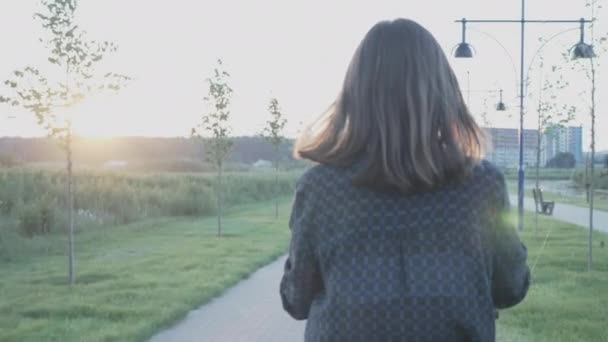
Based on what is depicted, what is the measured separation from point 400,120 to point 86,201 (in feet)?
66.4

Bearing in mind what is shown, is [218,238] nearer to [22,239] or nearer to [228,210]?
[22,239]

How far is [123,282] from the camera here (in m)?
10.6

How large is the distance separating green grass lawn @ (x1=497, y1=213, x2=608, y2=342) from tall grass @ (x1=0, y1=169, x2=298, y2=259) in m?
9.19

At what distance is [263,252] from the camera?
14641mm

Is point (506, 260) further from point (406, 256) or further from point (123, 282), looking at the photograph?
point (123, 282)

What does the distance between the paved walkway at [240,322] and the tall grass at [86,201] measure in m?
6.16

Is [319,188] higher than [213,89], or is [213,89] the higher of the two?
[213,89]

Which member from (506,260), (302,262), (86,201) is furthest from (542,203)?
(302,262)

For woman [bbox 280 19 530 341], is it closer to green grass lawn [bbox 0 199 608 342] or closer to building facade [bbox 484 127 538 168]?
green grass lawn [bbox 0 199 608 342]

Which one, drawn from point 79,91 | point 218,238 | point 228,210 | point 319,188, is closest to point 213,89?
point 218,238

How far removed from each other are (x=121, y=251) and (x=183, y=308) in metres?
6.83

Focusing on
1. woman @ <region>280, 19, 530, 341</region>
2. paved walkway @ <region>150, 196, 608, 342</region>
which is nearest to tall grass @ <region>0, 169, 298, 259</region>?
paved walkway @ <region>150, 196, 608, 342</region>

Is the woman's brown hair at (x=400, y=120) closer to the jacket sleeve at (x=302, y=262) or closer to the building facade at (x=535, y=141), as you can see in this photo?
the jacket sleeve at (x=302, y=262)

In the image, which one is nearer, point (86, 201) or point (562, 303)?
point (562, 303)
